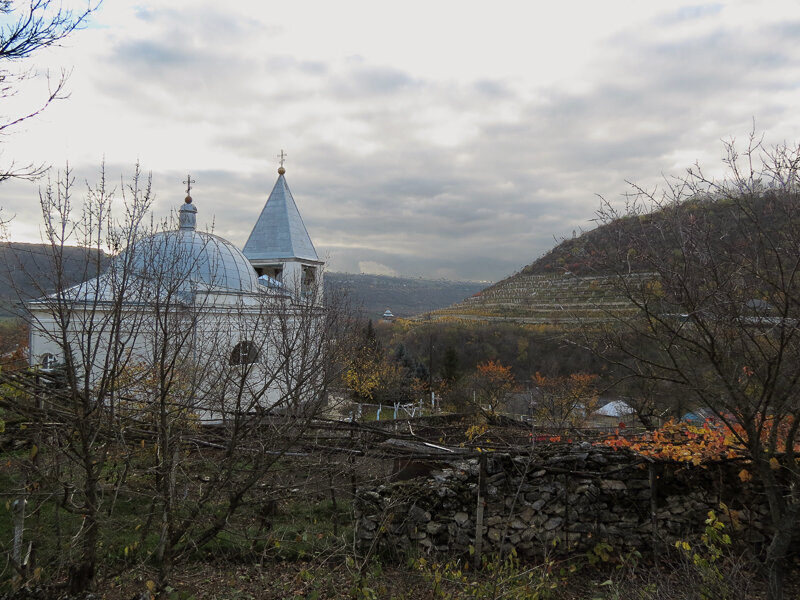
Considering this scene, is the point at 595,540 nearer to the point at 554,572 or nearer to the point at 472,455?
the point at 554,572

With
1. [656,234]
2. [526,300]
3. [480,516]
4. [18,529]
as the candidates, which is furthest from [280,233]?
[526,300]

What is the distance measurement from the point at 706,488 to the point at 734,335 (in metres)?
2.49

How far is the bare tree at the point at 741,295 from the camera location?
4.36m

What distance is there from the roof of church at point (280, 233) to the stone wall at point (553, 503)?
17.7 metres

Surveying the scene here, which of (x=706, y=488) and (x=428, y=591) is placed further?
(x=706, y=488)

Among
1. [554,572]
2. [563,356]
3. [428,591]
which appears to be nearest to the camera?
[428,591]

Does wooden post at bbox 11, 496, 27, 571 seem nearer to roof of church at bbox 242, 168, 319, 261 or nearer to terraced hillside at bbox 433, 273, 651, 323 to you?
roof of church at bbox 242, 168, 319, 261

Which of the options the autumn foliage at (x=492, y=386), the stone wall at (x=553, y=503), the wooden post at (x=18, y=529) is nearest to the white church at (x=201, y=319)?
the wooden post at (x=18, y=529)

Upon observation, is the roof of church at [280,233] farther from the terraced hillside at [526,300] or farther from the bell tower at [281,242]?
the terraced hillside at [526,300]

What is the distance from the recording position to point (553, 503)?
21.4 ft

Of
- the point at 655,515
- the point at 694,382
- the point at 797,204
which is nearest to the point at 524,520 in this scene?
the point at 655,515

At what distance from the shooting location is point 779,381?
5.27m

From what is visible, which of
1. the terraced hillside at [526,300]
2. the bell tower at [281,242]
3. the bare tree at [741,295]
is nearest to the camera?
the bare tree at [741,295]

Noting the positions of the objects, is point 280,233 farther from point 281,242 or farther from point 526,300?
point 526,300
